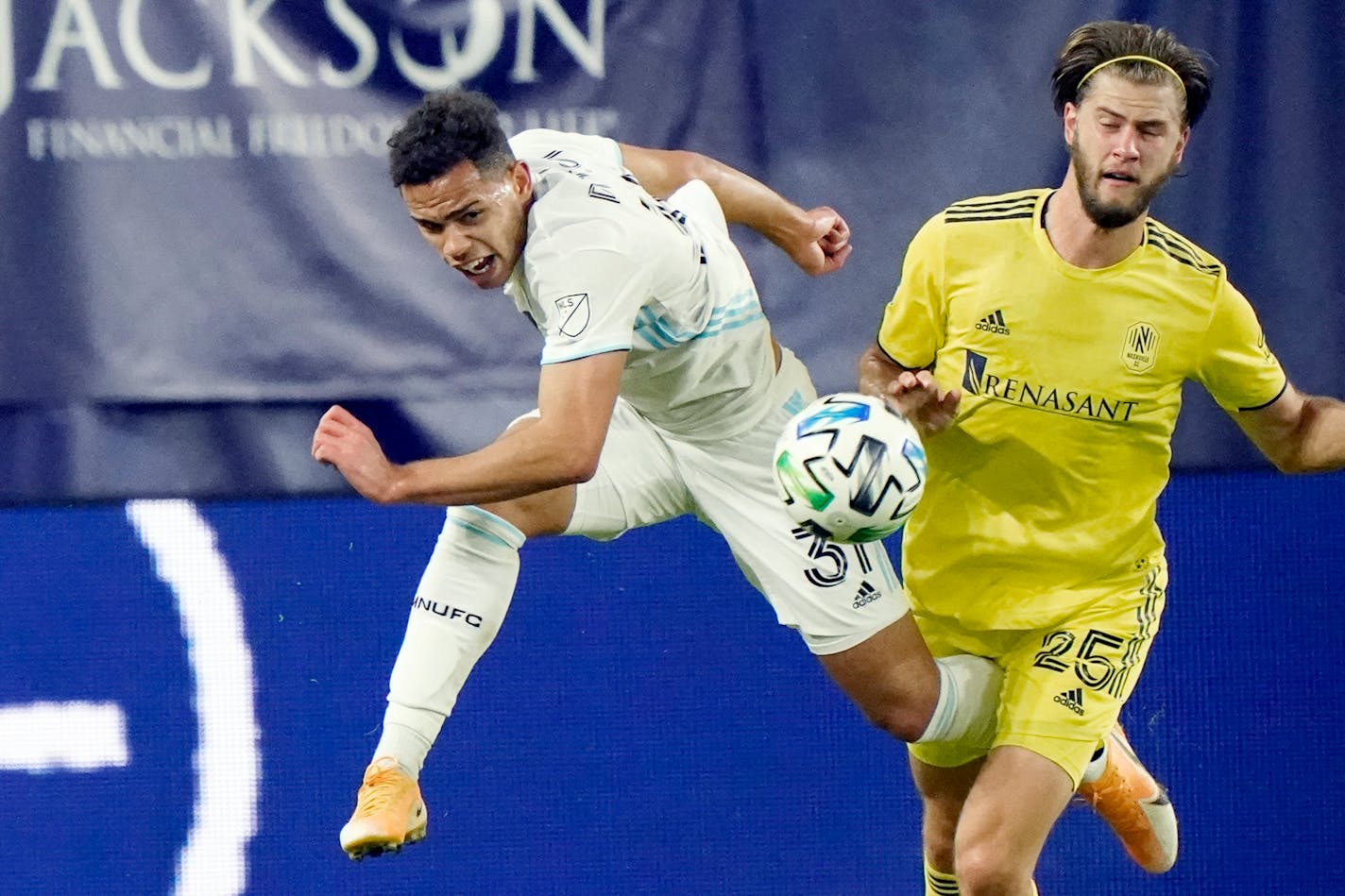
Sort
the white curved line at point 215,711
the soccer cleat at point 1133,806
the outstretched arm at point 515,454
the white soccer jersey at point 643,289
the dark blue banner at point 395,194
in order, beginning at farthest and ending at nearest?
the white curved line at point 215,711 → the dark blue banner at point 395,194 → the soccer cleat at point 1133,806 → the white soccer jersey at point 643,289 → the outstretched arm at point 515,454

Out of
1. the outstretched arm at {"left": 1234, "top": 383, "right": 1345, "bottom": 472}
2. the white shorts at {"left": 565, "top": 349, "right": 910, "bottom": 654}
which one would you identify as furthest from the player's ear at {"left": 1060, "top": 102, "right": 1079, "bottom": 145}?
the white shorts at {"left": 565, "top": 349, "right": 910, "bottom": 654}

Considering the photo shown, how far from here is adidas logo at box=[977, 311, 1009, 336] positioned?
8.90ft

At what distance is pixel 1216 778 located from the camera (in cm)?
374

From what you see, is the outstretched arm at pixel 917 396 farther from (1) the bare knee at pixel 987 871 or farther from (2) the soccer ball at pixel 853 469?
(1) the bare knee at pixel 987 871

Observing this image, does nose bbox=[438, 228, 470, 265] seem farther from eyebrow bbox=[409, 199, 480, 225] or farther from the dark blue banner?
the dark blue banner

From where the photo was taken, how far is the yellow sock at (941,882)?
3.32 metres

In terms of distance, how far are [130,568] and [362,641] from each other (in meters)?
0.53

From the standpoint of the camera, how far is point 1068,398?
2703mm

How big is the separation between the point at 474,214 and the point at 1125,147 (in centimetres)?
96

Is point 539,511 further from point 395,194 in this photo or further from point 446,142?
point 395,194

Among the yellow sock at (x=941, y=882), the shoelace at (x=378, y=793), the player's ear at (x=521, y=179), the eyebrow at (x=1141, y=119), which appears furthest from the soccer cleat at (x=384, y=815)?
the eyebrow at (x=1141, y=119)

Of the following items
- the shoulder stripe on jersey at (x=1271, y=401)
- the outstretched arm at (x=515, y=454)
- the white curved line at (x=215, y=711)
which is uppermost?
the shoulder stripe on jersey at (x=1271, y=401)

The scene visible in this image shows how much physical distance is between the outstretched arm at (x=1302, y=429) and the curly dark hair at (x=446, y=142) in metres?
1.28

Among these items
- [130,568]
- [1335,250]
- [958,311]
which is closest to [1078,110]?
[958,311]
